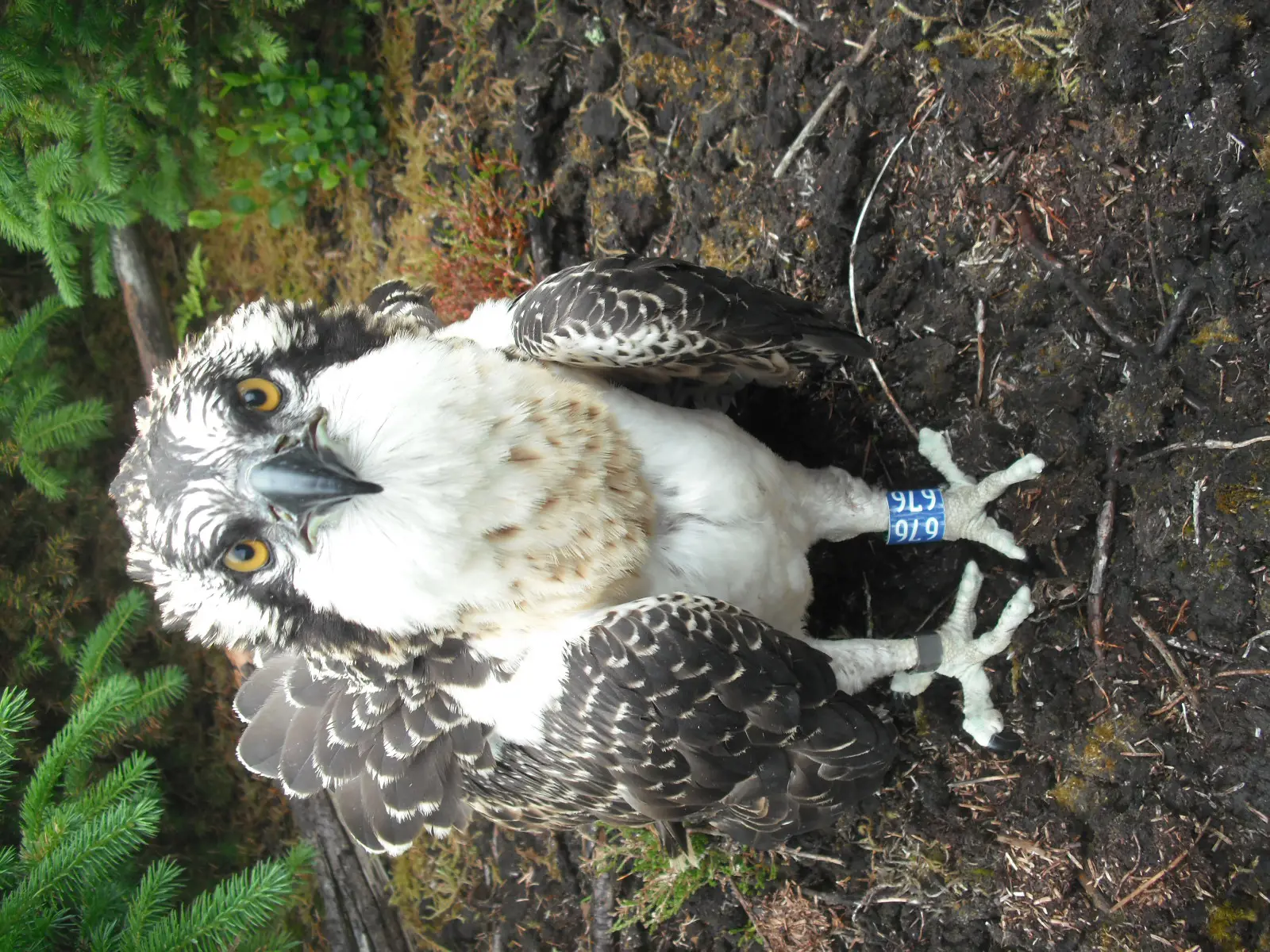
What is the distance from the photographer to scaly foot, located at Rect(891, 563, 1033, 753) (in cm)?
325

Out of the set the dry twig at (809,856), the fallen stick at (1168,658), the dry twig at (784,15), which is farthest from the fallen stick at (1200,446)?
the dry twig at (784,15)

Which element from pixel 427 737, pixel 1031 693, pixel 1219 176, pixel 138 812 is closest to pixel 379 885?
pixel 138 812

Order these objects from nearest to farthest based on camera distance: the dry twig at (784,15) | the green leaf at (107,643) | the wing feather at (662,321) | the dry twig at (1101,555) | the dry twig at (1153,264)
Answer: the wing feather at (662,321) → the dry twig at (1153,264) → the dry twig at (1101,555) → the dry twig at (784,15) → the green leaf at (107,643)

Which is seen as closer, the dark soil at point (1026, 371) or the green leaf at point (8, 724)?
the dark soil at point (1026, 371)

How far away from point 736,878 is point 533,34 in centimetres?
413

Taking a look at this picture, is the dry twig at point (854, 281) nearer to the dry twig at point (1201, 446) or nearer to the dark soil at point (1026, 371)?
the dark soil at point (1026, 371)

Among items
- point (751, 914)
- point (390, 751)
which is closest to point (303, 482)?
point (390, 751)

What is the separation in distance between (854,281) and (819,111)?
721 millimetres

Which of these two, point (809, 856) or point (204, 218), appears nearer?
point (809, 856)

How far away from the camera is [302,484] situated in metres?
2.14

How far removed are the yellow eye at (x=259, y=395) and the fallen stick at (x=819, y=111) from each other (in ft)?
7.75

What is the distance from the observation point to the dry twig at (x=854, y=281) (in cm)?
A: 348

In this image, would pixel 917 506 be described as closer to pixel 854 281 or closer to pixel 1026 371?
pixel 1026 371

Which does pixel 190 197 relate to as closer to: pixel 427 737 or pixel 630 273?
pixel 630 273
